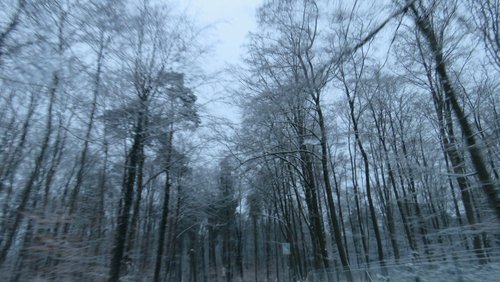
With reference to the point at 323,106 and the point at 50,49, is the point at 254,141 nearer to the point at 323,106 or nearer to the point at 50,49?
the point at 323,106

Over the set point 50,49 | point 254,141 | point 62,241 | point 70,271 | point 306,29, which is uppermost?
point 306,29

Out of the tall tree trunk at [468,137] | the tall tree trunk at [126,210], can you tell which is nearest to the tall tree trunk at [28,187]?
the tall tree trunk at [126,210]

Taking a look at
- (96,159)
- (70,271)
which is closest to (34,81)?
(70,271)

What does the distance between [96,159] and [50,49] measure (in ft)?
20.3

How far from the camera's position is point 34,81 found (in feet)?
17.8

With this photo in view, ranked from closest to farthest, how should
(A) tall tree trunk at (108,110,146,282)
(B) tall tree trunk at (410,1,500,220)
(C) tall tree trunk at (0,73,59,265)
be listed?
(B) tall tree trunk at (410,1,500,220) < (C) tall tree trunk at (0,73,59,265) < (A) tall tree trunk at (108,110,146,282)

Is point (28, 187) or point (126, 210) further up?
point (28, 187)

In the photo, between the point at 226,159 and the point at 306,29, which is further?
the point at 226,159

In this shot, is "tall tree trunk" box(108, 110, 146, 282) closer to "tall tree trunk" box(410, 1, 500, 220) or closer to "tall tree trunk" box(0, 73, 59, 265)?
"tall tree trunk" box(0, 73, 59, 265)

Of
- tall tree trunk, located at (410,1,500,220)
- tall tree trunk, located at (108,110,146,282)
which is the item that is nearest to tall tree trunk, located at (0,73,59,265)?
tall tree trunk, located at (108,110,146,282)

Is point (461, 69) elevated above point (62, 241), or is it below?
above

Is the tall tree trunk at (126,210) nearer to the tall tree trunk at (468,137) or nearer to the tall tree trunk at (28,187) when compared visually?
the tall tree trunk at (28,187)

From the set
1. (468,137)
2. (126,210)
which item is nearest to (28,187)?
(126,210)

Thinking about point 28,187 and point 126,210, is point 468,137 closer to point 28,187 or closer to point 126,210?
point 126,210
